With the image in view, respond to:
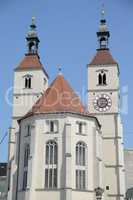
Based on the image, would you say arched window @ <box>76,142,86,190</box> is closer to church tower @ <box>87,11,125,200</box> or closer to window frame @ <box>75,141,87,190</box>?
window frame @ <box>75,141,87,190</box>

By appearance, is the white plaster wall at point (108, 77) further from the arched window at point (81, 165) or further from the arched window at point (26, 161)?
the arched window at point (26, 161)

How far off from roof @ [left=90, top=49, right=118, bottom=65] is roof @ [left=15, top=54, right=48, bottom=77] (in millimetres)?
8157

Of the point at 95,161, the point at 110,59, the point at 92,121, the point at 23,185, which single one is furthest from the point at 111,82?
the point at 23,185

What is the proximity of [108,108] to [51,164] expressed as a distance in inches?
633

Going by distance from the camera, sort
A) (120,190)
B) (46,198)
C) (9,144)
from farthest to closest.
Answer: (9,144)
(120,190)
(46,198)

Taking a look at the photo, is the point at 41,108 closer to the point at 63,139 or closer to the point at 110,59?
the point at 63,139

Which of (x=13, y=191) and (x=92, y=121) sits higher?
(x=92, y=121)

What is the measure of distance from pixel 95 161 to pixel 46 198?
708 cm

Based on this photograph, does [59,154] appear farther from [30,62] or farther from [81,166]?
[30,62]

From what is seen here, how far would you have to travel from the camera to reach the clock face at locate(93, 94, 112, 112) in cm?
6012

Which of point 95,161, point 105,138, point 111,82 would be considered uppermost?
point 111,82

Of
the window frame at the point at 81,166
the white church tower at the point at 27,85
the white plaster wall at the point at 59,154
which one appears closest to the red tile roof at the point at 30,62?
the white church tower at the point at 27,85

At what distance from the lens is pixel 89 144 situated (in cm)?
4934

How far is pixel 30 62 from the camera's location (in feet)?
214
